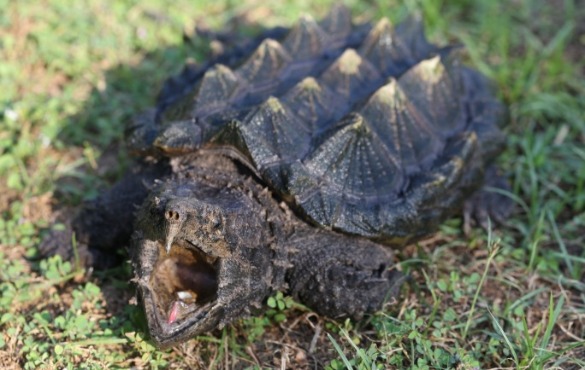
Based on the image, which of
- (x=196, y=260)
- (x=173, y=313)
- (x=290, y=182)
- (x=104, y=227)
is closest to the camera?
(x=173, y=313)

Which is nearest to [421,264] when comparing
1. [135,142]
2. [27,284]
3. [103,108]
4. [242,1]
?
[135,142]

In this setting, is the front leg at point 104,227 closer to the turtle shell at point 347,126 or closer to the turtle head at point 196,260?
the turtle shell at point 347,126

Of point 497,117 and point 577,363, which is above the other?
point 497,117

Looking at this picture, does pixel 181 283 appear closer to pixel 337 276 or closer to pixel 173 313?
pixel 173 313

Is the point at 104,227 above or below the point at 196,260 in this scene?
above

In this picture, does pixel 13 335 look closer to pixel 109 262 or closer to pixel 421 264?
pixel 109 262

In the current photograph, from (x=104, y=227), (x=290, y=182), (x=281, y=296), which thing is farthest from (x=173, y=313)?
(x=104, y=227)

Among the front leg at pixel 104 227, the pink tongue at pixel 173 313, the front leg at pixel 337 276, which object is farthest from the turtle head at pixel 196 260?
the front leg at pixel 104 227
